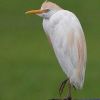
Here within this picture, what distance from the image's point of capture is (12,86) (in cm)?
1564

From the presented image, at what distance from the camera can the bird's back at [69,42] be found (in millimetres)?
8773

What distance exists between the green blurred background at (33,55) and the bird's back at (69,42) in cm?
535

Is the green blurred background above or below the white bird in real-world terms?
below

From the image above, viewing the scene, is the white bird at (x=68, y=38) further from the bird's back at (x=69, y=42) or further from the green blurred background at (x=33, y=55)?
the green blurred background at (x=33, y=55)

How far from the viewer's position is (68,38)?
8.83 m

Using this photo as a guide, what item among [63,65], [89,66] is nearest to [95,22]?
[89,66]

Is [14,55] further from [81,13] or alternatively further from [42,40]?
[81,13]

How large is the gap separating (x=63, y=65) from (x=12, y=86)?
6710 mm

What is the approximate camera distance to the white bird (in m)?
8.78

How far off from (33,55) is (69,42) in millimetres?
9411

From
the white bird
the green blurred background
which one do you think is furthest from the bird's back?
the green blurred background

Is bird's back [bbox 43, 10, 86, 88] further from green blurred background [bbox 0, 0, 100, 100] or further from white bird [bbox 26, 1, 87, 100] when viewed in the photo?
green blurred background [bbox 0, 0, 100, 100]

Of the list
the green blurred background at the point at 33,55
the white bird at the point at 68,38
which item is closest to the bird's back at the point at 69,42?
the white bird at the point at 68,38

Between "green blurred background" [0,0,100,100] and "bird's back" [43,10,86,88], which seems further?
"green blurred background" [0,0,100,100]
